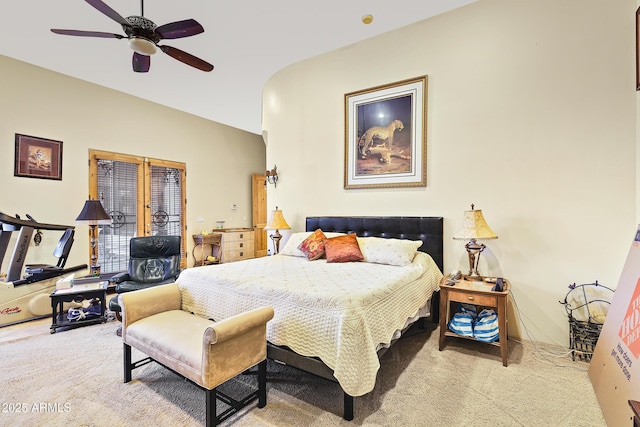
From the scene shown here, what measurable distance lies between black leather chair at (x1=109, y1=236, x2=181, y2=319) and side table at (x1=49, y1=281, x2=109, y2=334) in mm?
191

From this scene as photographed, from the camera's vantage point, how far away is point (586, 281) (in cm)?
277

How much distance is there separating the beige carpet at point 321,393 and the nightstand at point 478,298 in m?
0.17

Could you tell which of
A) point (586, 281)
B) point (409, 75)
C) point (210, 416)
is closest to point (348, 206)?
point (409, 75)

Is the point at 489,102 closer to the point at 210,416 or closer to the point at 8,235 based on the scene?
the point at 210,416

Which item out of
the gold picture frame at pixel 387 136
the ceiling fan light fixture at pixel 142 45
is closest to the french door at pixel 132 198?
the ceiling fan light fixture at pixel 142 45

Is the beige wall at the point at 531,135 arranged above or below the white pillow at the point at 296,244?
above

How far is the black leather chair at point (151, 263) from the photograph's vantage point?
3599 mm

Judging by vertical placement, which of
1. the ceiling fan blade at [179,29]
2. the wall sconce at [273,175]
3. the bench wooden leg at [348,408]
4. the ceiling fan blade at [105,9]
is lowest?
the bench wooden leg at [348,408]

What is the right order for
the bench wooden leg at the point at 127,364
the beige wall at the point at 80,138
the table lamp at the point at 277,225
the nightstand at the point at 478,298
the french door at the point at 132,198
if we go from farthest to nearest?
the french door at the point at 132,198 → the table lamp at the point at 277,225 → the beige wall at the point at 80,138 → the nightstand at the point at 478,298 → the bench wooden leg at the point at 127,364

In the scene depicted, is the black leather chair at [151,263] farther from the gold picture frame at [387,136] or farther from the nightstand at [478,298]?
the nightstand at [478,298]

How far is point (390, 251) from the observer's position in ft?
10.7

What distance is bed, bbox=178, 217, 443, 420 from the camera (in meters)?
1.82

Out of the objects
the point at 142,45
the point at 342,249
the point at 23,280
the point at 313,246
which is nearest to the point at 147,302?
the point at 313,246

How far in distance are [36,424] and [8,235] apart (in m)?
3.37
